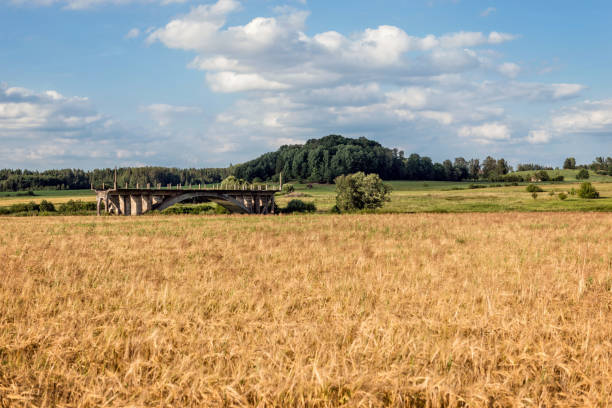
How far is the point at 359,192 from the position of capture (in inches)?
2611

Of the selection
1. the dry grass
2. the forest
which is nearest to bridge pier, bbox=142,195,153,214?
the dry grass

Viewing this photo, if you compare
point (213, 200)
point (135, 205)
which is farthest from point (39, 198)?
point (135, 205)

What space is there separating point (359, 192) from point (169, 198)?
2754cm

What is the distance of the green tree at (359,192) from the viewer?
65.8 m

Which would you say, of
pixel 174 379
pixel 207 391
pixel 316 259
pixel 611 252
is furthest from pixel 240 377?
pixel 611 252

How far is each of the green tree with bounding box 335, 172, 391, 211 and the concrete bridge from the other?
10746 millimetres

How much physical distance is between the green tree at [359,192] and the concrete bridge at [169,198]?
1075cm

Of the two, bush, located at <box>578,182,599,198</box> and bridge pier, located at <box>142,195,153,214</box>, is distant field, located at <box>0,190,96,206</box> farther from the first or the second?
bush, located at <box>578,182,599,198</box>

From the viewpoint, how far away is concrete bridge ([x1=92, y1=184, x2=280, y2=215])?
52500 millimetres

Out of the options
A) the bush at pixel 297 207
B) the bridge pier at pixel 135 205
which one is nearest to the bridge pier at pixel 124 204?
the bridge pier at pixel 135 205

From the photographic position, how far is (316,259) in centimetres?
1352

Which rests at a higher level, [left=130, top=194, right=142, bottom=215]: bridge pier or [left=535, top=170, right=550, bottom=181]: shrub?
[left=535, top=170, right=550, bottom=181]: shrub

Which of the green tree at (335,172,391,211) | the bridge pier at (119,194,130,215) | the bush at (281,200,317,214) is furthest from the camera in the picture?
the bush at (281,200,317,214)

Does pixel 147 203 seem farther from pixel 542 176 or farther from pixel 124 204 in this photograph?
pixel 542 176
